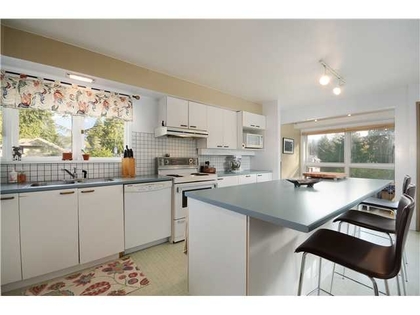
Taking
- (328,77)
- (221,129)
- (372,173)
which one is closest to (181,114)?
(221,129)

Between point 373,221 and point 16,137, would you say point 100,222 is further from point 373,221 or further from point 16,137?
point 373,221

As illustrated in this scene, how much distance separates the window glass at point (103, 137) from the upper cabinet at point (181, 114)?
64cm

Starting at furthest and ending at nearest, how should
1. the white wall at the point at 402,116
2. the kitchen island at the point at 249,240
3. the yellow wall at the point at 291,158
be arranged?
1. the yellow wall at the point at 291,158
2. the white wall at the point at 402,116
3. the kitchen island at the point at 249,240

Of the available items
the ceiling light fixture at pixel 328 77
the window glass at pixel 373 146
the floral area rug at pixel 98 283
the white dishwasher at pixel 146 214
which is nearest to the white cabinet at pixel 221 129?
the white dishwasher at pixel 146 214

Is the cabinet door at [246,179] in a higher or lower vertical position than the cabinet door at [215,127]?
lower

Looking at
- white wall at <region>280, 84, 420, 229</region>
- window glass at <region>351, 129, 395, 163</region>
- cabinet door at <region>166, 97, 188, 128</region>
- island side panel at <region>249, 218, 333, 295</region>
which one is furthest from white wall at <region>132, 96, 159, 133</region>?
window glass at <region>351, 129, 395, 163</region>

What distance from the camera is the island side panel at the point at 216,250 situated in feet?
3.55

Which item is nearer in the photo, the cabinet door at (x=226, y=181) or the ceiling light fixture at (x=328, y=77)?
the ceiling light fixture at (x=328, y=77)

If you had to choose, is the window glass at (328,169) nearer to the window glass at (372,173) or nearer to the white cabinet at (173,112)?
the window glass at (372,173)

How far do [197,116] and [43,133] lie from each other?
2.02m

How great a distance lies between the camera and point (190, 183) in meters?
2.75

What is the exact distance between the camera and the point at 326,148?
5.13 m
